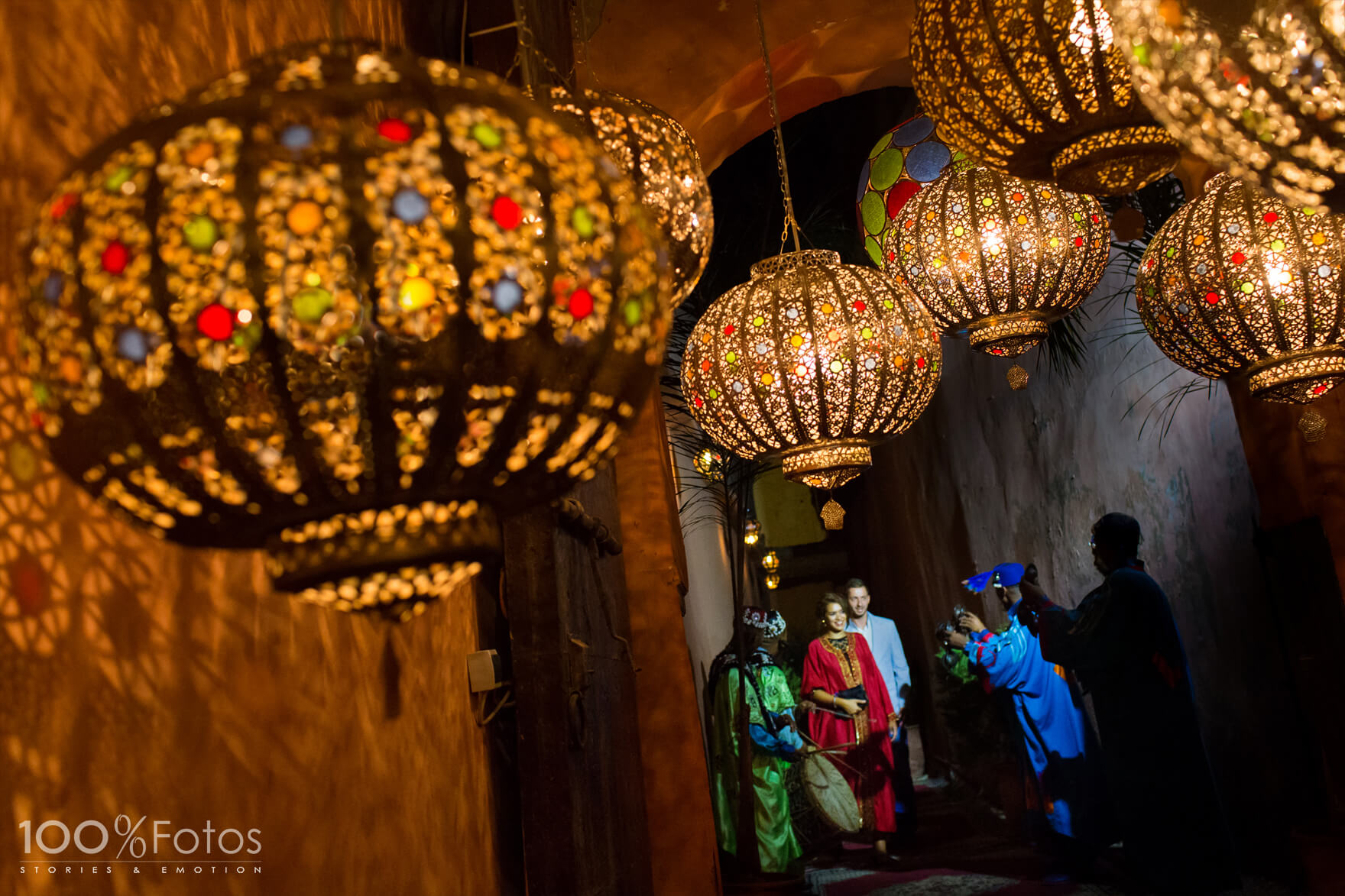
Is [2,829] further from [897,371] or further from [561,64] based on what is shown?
[561,64]

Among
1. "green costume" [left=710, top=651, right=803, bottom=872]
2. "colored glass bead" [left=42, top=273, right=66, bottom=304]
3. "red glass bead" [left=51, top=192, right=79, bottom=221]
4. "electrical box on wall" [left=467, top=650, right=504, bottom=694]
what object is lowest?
"green costume" [left=710, top=651, right=803, bottom=872]

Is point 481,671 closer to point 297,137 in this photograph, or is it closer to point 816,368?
point 816,368

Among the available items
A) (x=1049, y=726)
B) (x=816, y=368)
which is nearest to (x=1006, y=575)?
(x=1049, y=726)

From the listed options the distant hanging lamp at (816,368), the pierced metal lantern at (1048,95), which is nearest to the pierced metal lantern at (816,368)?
the distant hanging lamp at (816,368)

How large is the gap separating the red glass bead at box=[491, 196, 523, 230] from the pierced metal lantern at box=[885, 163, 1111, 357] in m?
2.06

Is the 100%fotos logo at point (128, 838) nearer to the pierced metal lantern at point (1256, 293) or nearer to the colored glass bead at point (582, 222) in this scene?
the colored glass bead at point (582, 222)

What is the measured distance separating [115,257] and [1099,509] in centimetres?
762

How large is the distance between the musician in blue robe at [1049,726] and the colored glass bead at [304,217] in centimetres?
566

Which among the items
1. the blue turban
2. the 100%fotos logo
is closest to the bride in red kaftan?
the blue turban

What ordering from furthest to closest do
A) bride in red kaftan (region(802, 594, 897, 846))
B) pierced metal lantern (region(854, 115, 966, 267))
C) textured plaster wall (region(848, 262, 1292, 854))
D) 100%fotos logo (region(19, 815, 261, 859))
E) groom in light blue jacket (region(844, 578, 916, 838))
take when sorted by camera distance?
groom in light blue jacket (region(844, 578, 916, 838)), bride in red kaftan (region(802, 594, 897, 846)), textured plaster wall (region(848, 262, 1292, 854)), pierced metal lantern (region(854, 115, 966, 267)), 100%fotos logo (region(19, 815, 261, 859))

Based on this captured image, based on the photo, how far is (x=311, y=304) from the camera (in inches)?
20.3

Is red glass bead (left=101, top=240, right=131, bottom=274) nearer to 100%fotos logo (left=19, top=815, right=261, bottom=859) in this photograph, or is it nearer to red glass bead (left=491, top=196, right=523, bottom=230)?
red glass bead (left=491, top=196, right=523, bottom=230)

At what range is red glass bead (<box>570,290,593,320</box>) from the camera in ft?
1.95

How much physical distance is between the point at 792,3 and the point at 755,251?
3049 mm
